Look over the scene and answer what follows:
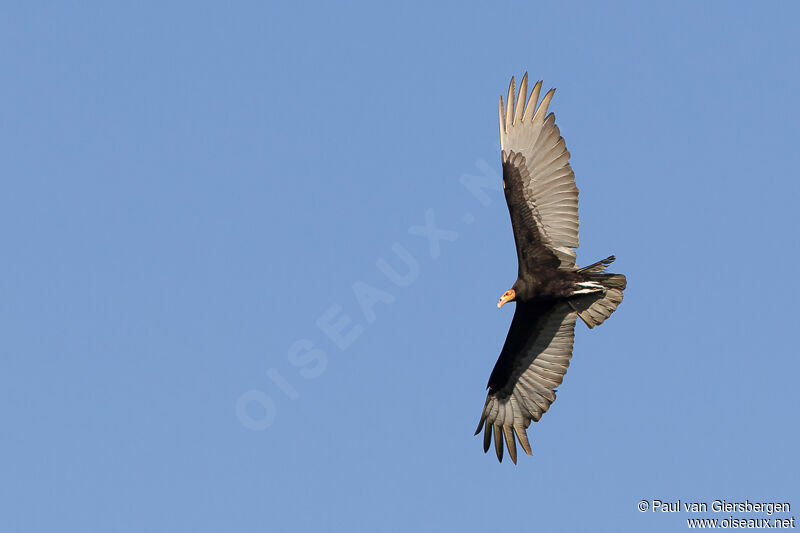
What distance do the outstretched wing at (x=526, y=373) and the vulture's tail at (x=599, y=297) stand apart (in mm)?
530

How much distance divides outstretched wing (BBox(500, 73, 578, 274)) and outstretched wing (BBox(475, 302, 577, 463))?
45.6 inches

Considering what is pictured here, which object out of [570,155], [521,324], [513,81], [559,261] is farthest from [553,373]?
[513,81]

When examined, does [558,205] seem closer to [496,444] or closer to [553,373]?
[553,373]

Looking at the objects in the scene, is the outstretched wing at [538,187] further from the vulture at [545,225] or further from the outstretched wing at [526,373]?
the outstretched wing at [526,373]

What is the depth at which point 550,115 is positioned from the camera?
54.9ft

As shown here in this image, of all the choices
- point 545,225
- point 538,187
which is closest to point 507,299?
point 545,225

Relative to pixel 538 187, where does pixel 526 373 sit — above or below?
below

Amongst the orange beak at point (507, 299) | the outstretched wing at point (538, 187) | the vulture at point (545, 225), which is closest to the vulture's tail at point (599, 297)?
the vulture at point (545, 225)

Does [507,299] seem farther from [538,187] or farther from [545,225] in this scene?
[538,187]

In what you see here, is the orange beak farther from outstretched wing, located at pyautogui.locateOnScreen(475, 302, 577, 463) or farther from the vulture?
outstretched wing, located at pyautogui.locateOnScreen(475, 302, 577, 463)

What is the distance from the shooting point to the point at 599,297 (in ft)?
54.5

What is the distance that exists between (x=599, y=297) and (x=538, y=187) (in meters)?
1.82

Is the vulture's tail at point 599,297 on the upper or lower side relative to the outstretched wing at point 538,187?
lower

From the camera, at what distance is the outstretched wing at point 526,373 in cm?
1755
